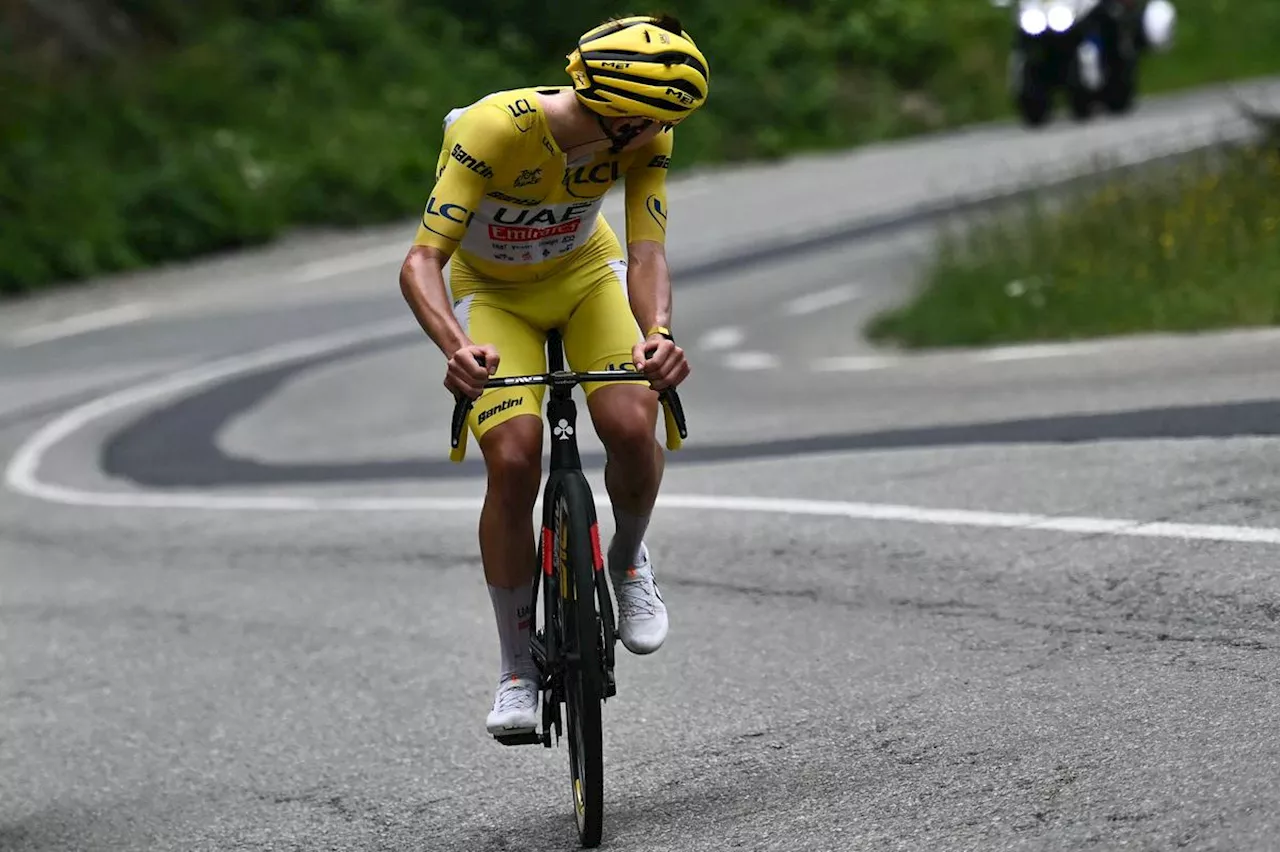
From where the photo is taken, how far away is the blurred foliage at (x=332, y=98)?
2692 cm

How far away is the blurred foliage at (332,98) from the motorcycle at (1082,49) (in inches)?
187

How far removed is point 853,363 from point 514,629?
1036cm

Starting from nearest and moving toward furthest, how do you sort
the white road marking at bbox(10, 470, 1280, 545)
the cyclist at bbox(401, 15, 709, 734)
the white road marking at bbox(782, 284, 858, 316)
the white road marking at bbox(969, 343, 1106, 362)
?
1. the cyclist at bbox(401, 15, 709, 734)
2. the white road marking at bbox(10, 470, 1280, 545)
3. the white road marking at bbox(969, 343, 1106, 362)
4. the white road marking at bbox(782, 284, 858, 316)

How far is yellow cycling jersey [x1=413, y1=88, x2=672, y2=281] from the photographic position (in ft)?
20.0

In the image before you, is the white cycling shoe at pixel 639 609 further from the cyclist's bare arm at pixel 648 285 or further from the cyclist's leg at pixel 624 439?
the cyclist's bare arm at pixel 648 285

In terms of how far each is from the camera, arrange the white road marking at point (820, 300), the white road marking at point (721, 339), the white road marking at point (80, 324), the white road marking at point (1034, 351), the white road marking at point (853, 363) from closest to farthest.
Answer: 1. the white road marking at point (1034, 351)
2. the white road marking at point (853, 363)
3. the white road marking at point (721, 339)
4. the white road marking at point (820, 300)
5. the white road marking at point (80, 324)

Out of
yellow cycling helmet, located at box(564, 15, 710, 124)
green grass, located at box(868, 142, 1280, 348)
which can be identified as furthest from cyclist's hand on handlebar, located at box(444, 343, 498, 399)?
green grass, located at box(868, 142, 1280, 348)

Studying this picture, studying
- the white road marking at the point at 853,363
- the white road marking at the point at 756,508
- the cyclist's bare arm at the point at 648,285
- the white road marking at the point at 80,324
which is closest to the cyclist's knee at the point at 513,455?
the cyclist's bare arm at the point at 648,285

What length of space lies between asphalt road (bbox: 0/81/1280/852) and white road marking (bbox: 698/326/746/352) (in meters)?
1.33

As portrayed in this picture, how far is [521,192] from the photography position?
6.25 m

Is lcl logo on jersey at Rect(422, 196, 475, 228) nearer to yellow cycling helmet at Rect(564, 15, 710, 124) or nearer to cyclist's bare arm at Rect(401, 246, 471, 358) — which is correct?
cyclist's bare arm at Rect(401, 246, 471, 358)

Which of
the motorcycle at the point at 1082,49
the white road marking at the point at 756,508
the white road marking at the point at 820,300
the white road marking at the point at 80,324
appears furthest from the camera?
the motorcycle at the point at 1082,49

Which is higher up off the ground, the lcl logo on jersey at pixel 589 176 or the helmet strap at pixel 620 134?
the helmet strap at pixel 620 134

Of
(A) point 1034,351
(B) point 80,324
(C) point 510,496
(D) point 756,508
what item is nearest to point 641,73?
(C) point 510,496
